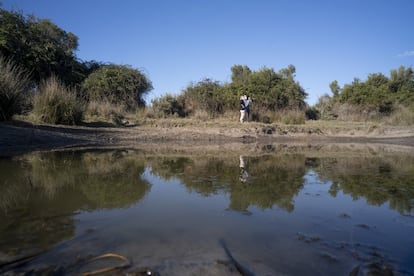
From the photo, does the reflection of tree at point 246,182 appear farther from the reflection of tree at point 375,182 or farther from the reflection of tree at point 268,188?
the reflection of tree at point 375,182

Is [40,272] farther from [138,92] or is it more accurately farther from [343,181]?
[138,92]

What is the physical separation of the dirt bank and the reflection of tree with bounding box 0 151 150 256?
9.55 ft

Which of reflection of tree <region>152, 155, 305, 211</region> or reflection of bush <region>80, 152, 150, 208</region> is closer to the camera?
reflection of bush <region>80, 152, 150, 208</region>

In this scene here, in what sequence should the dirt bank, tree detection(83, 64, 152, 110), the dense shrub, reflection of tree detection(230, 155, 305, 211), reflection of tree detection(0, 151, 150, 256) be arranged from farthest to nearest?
tree detection(83, 64, 152, 110), the dense shrub, the dirt bank, reflection of tree detection(230, 155, 305, 211), reflection of tree detection(0, 151, 150, 256)

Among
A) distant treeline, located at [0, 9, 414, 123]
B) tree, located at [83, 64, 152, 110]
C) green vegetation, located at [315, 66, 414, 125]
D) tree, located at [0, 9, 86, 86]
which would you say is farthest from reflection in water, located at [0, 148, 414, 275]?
green vegetation, located at [315, 66, 414, 125]

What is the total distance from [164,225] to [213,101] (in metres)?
16.9

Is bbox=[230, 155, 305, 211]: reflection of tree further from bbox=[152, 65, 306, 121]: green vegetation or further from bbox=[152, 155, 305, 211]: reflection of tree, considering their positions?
bbox=[152, 65, 306, 121]: green vegetation

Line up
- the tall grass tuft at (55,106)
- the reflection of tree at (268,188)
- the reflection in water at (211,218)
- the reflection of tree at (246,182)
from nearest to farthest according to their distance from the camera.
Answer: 1. the reflection in water at (211,218)
2. the reflection of tree at (268,188)
3. the reflection of tree at (246,182)
4. the tall grass tuft at (55,106)

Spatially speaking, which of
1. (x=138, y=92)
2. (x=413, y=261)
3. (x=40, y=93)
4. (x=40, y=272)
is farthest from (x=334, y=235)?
(x=138, y=92)

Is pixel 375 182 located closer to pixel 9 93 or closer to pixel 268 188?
pixel 268 188

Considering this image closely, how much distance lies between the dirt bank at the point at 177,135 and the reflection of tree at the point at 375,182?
6289 mm

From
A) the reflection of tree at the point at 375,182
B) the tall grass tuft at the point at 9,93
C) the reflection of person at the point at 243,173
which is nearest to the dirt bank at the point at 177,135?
the tall grass tuft at the point at 9,93

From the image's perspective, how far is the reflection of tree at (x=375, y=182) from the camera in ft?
11.6

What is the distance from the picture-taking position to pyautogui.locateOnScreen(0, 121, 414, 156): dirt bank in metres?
8.84
